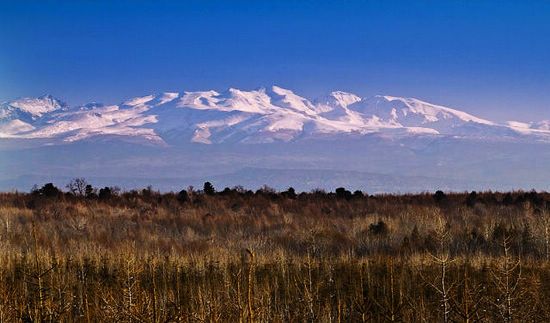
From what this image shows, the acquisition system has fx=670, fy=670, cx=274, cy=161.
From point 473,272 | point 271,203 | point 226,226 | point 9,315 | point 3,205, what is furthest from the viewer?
point 271,203

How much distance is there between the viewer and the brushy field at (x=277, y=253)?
9742mm

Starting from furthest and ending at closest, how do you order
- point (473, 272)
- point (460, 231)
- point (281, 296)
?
point (460, 231) < point (473, 272) < point (281, 296)

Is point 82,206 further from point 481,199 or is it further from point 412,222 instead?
point 481,199

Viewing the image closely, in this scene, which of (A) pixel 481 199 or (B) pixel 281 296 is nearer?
(B) pixel 281 296

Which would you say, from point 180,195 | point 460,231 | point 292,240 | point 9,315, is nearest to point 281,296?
point 9,315

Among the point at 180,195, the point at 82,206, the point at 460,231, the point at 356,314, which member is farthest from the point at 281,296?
the point at 180,195

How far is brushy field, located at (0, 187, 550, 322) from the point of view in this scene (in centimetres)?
974

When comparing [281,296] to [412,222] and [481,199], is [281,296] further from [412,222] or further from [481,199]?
[481,199]

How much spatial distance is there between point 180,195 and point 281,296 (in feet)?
73.6

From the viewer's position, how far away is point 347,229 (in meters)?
24.2

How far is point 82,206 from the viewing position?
2959cm

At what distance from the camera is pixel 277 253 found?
1811cm

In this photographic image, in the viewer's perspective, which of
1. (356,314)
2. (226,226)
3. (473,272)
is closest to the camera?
(356,314)

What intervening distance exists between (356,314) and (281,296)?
2.26m
